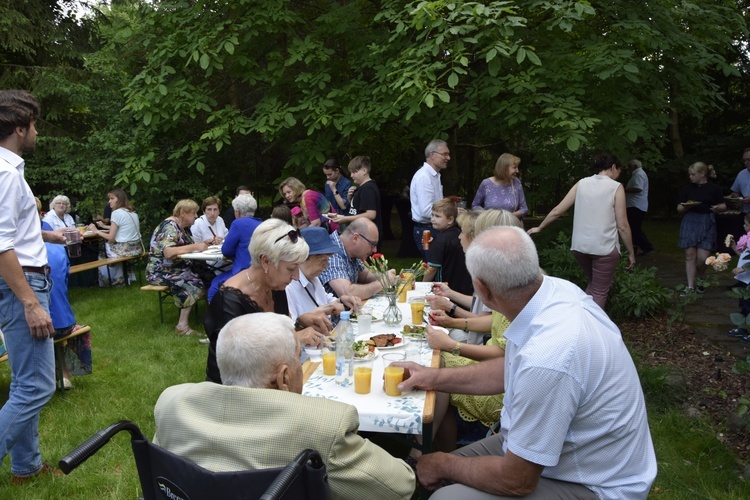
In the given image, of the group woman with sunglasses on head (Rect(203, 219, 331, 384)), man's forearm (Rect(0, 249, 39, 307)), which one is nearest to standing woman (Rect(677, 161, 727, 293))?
woman with sunglasses on head (Rect(203, 219, 331, 384))

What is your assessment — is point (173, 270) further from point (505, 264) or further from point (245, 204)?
point (505, 264)

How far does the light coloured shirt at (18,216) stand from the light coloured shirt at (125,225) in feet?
20.1

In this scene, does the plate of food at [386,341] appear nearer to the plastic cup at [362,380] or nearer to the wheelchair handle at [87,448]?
the plastic cup at [362,380]

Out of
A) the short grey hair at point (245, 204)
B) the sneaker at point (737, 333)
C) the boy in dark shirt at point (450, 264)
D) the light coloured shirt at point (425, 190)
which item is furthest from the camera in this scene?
the light coloured shirt at point (425, 190)

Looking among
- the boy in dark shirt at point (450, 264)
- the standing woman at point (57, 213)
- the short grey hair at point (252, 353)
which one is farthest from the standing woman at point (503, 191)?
the standing woman at point (57, 213)

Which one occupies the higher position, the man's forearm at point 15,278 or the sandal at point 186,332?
the man's forearm at point 15,278

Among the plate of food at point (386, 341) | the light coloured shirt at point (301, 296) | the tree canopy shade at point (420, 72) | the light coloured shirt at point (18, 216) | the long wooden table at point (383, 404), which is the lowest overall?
the long wooden table at point (383, 404)

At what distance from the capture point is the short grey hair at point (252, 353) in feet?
6.07

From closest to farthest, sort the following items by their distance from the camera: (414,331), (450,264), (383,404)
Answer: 1. (383,404)
2. (414,331)
3. (450,264)

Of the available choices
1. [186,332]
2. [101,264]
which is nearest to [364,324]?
[186,332]

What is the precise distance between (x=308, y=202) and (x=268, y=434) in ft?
17.8

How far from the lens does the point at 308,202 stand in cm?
688

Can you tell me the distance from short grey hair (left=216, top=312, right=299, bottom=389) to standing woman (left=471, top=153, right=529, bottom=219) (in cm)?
492

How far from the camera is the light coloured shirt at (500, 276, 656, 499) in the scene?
1830 mm
